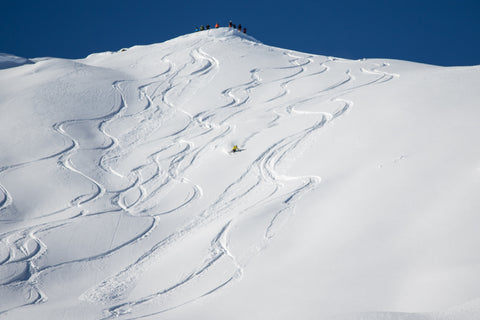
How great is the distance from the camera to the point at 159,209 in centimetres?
1764

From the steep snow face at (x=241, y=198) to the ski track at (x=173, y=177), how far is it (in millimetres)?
80

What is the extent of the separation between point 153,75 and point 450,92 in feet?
61.4

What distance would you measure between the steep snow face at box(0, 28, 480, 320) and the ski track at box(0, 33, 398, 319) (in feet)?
0.26

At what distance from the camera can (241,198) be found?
17391mm

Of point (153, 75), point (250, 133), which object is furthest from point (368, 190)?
point (153, 75)

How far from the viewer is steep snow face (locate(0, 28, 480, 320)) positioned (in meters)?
11.3

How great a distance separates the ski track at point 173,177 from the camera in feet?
45.2

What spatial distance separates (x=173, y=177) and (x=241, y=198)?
3707 millimetres

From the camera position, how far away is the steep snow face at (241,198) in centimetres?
1130

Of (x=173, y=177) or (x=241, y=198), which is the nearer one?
(x=241, y=198)

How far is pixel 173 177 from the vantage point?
19.8m

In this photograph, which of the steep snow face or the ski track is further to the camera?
the ski track

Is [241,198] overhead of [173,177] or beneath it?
beneath

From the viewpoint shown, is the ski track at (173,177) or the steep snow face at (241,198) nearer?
the steep snow face at (241,198)
